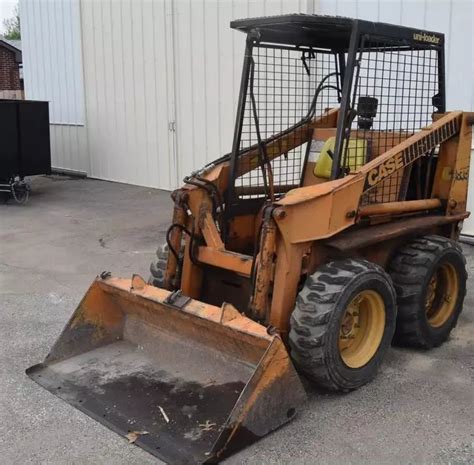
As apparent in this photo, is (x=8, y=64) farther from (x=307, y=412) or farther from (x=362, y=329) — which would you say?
(x=307, y=412)

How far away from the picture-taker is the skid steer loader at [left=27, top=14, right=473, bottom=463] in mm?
3699

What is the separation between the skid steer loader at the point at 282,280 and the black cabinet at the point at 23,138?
759 cm

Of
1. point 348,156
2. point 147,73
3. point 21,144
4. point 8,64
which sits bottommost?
point 21,144

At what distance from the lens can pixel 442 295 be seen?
5.00 metres

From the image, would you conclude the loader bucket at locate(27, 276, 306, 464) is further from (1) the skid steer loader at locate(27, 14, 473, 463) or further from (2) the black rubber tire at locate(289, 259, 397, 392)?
(2) the black rubber tire at locate(289, 259, 397, 392)

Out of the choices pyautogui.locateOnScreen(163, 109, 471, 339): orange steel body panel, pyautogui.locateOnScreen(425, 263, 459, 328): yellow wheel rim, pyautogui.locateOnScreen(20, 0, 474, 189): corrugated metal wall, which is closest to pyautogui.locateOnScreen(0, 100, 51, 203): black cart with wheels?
pyautogui.locateOnScreen(20, 0, 474, 189): corrugated metal wall

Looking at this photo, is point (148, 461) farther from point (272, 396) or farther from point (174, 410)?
point (272, 396)

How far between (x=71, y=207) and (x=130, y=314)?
281 inches

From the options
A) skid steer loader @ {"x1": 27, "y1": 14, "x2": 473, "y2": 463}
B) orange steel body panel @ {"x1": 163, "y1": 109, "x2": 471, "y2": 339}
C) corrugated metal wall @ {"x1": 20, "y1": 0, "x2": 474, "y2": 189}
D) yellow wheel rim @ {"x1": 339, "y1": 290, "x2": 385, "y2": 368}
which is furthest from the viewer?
corrugated metal wall @ {"x1": 20, "y1": 0, "x2": 474, "y2": 189}

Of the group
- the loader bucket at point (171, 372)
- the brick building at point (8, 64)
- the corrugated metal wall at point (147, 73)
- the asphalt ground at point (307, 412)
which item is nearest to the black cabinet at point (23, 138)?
the corrugated metal wall at point (147, 73)

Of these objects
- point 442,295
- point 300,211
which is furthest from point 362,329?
point 442,295

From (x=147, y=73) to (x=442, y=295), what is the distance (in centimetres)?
891

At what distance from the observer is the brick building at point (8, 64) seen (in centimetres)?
3672

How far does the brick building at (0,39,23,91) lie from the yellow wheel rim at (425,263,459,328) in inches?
1405
